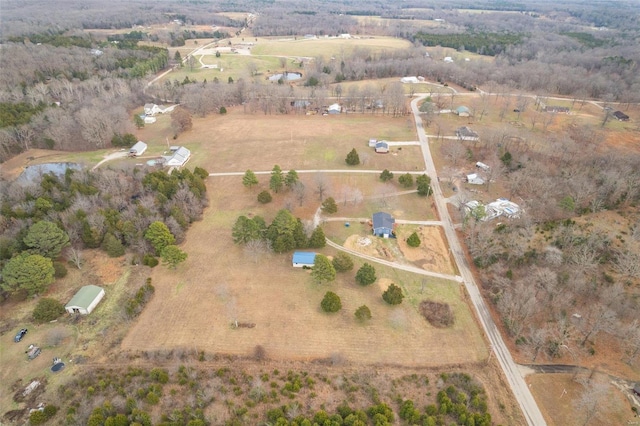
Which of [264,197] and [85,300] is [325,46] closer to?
[264,197]

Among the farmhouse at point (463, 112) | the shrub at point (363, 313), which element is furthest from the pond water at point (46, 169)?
the farmhouse at point (463, 112)

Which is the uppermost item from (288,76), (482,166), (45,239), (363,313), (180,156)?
(288,76)

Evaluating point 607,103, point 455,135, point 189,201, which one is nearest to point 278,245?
point 189,201

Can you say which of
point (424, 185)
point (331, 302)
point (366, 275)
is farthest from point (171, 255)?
point (424, 185)

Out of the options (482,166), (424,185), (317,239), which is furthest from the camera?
(482,166)

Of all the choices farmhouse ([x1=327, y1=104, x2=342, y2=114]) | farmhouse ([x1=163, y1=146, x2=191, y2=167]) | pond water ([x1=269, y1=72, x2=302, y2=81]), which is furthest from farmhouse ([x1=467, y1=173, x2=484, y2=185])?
pond water ([x1=269, y1=72, x2=302, y2=81])

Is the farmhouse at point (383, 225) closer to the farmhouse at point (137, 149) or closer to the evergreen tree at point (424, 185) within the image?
the evergreen tree at point (424, 185)
